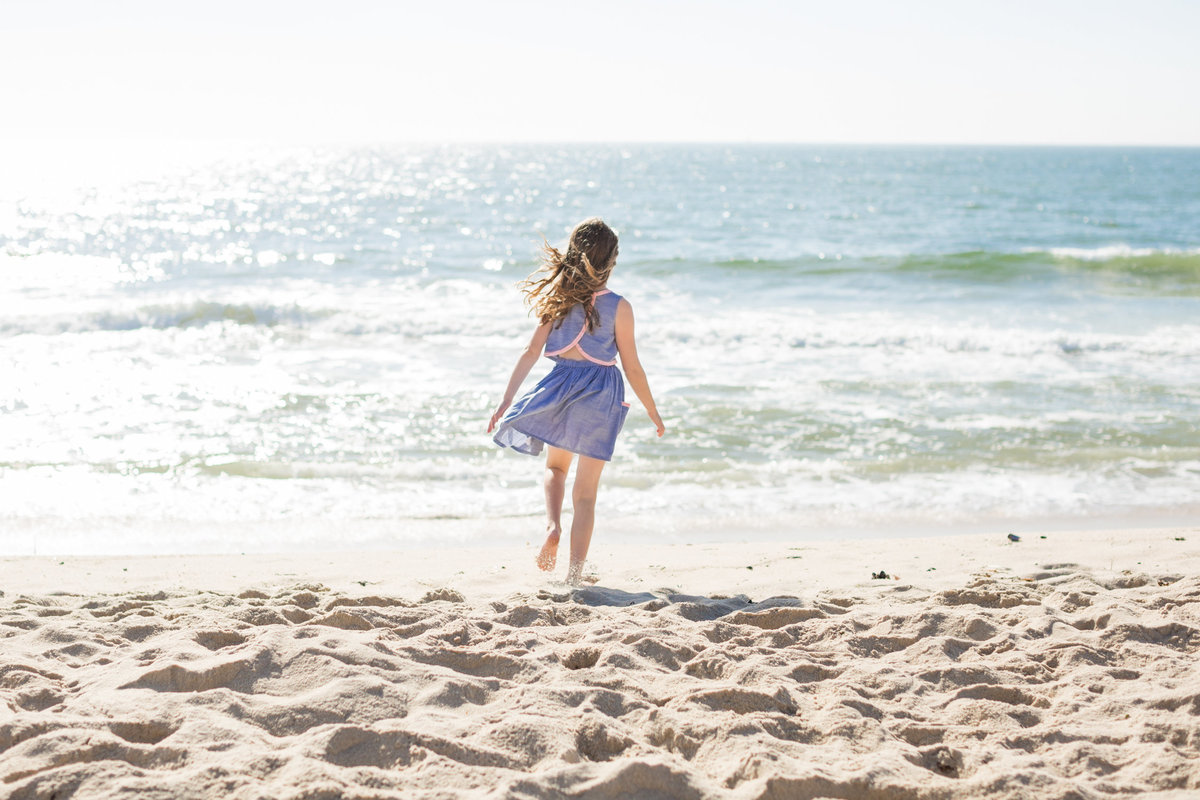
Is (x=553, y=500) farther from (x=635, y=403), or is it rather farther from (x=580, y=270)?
(x=635, y=403)

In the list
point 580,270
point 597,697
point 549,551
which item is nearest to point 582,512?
point 549,551

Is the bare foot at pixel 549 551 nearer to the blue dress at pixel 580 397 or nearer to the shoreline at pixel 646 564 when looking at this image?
the shoreline at pixel 646 564

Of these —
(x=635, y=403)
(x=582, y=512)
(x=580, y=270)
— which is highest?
(x=580, y=270)

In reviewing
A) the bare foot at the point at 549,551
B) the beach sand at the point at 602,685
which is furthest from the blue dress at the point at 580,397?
the beach sand at the point at 602,685

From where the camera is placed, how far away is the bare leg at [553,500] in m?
4.28

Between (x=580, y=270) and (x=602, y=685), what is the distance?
1870 millimetres

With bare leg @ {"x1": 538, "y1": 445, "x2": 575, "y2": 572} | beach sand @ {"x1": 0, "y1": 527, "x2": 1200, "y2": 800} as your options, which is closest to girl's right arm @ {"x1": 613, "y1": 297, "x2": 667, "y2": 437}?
bare leg @ {"x1": 538, "y1": 445, "x2": 575, "y2": 572}

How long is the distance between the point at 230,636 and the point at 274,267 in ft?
61.6

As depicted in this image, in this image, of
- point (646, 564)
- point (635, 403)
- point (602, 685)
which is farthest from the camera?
point (635, 403)

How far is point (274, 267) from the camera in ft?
68.2

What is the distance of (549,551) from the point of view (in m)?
4.27

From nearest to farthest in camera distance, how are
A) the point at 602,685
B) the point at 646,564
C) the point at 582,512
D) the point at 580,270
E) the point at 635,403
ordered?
1. the point at 602,685
2. the point at 580,270
3. the point at 582,512
4. the point at 646,564
5. the point at 635,403

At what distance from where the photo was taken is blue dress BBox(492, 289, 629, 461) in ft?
13.9

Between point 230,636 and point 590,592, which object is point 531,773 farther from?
point 590,592
